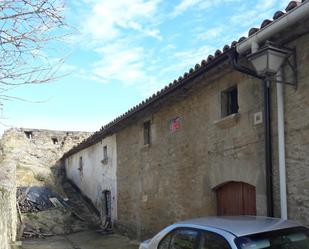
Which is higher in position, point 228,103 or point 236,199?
point 228,103

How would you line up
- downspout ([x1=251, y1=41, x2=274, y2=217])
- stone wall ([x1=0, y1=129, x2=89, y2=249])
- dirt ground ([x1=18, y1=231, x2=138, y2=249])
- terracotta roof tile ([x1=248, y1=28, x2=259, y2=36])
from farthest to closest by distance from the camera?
stone wall ([x1=0, y1=129, x2=89, y2=249])
dirt ground ([x1=18, y1=231, x2=138, y2=249])
downspout ([x1=251, y1=41, x2=274, y2=217])
terracotta roof tile ([x1=248, y1=28, x2=259, y2=36])

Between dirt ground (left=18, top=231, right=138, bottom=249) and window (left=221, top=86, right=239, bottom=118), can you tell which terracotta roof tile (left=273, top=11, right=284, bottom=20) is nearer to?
window (left=221, top=86, right=239, bottom=118)

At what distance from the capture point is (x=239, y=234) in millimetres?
4250

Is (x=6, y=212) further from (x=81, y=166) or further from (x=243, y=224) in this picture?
(x=81, y=166)

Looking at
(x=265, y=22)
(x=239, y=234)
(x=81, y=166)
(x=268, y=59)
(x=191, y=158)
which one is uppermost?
(x=265, y=22)

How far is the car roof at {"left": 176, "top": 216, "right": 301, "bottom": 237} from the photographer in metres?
4.36

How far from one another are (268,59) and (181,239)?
2.86m

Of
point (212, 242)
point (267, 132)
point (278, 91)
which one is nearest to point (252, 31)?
point (278, 91)

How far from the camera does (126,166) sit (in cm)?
1420

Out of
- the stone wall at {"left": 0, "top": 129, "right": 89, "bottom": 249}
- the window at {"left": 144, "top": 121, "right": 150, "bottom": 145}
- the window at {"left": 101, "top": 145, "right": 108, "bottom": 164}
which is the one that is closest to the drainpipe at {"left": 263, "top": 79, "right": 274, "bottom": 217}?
the window at {"left": 144, "top": 121, "right": 150, "bottom": 145}

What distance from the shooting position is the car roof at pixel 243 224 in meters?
4.36

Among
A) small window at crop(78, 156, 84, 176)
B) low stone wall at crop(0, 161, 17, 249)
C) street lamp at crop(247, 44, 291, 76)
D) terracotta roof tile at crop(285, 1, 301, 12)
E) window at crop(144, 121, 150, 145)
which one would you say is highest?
terracotta roof tile at crop(285, 1, 301, 12)

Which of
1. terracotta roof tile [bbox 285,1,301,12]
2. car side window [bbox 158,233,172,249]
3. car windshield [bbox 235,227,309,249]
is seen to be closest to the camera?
car windshield [bbox 235,227,309,249]

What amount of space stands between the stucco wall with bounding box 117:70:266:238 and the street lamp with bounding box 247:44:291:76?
1113mm
